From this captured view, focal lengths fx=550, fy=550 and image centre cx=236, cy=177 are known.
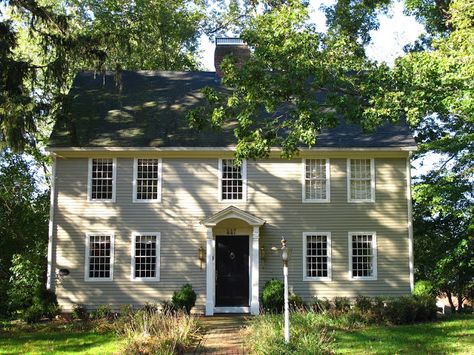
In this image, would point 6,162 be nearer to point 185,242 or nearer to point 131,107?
point 131,107

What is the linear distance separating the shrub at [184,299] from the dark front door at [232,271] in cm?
147

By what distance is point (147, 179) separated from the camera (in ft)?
59.8

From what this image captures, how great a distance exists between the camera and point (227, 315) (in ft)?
56.4

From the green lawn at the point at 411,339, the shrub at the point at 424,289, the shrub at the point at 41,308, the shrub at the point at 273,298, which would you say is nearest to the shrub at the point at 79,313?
the shrub at the point at 41,308

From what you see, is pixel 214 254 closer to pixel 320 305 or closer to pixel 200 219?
→ pixel 200 219

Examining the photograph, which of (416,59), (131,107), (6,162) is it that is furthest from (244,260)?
(6,162)

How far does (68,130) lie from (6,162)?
563 cm

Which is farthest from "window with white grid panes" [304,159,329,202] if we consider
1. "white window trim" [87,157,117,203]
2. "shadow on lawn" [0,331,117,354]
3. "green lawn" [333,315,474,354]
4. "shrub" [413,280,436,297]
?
"shadow on lawn" [0,331,117,354]

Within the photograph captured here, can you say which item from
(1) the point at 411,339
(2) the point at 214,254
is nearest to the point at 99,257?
(2) the point at 214,254

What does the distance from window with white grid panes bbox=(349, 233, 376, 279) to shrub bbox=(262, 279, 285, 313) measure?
276 cm

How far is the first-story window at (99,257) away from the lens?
17891 millimetres

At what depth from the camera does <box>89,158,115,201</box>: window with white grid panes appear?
18.3 m

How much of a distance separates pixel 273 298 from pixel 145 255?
14.7 feet

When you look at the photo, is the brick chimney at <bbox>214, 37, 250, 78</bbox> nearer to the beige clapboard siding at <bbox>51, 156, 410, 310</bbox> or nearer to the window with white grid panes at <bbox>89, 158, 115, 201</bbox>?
the beige clapboard siding at <bbox>51, 156, 410, 310</bbox>
